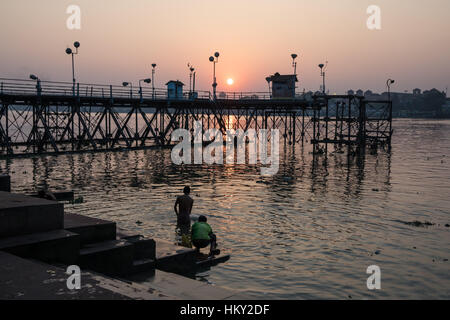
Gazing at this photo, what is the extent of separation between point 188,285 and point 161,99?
45.7m

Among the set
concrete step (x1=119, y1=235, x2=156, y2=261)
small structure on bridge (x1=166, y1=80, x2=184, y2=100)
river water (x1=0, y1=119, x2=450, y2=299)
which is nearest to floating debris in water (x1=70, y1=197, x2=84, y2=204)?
river water (x1=0, y1=119, x2=450, y2=299)

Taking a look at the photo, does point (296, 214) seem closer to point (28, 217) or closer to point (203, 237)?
point (203, 237)

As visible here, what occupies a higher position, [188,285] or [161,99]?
[161,99]

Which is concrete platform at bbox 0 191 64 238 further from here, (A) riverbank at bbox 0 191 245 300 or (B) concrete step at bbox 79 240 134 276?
(B) concrete step at bbox 79 240 134 276

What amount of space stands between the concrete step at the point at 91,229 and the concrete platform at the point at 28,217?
429 millimetres

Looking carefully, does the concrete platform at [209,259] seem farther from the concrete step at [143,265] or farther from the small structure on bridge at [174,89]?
the small structure on bridge at [174,89]

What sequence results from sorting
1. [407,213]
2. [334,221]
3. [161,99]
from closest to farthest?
1. [334,221]
2. [407,213]
3. [161,99]

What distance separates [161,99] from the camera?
53.7m

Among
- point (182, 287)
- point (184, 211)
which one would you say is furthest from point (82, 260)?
point (184, 211)

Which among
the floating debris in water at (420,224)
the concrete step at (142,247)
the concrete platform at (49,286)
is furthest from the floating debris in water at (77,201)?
the floating debris in water at (420,224)
